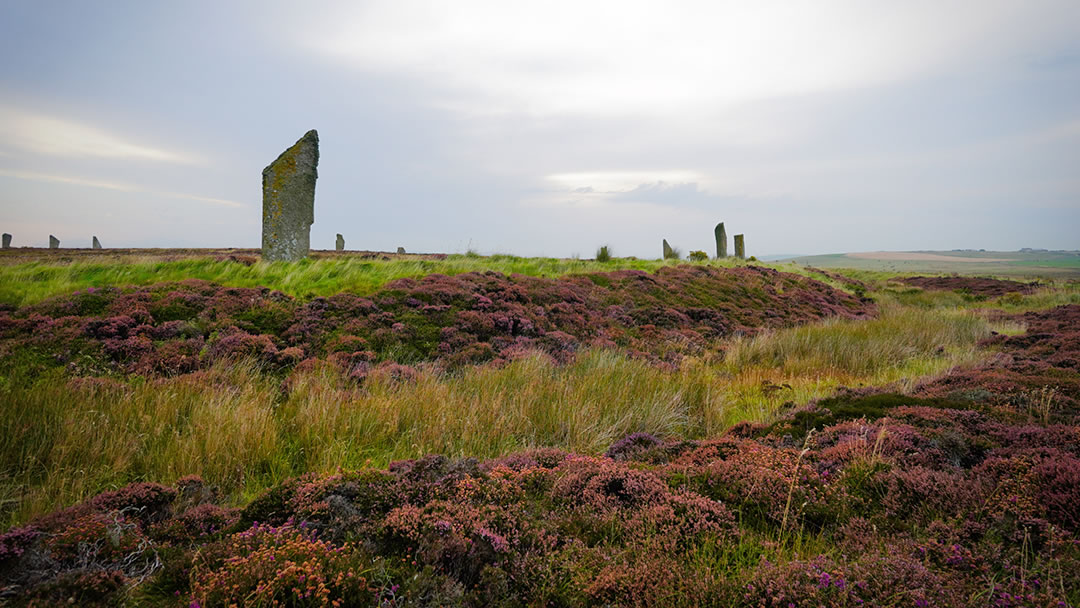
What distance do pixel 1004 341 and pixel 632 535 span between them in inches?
460

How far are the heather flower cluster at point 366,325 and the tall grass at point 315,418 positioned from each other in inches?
31.7

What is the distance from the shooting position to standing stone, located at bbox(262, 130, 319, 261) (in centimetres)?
1404

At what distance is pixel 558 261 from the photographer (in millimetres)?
18906

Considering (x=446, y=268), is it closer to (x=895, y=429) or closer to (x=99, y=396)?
(x=99, y=396)

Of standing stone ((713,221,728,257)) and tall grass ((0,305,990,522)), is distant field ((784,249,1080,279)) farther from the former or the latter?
tall grass ((0,305,990,522))

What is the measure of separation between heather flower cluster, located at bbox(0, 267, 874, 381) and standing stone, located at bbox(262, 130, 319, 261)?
4.77 m

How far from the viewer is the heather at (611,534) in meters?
2.16

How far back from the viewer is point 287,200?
14180mm

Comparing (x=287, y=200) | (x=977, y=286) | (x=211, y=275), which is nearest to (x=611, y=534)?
(x=211, y=275)

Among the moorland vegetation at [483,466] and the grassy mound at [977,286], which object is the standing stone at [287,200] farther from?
the grassy mound at [977,286]

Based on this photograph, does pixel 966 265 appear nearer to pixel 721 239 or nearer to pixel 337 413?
pixel 721 239

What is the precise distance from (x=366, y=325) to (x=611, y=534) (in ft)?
22.9

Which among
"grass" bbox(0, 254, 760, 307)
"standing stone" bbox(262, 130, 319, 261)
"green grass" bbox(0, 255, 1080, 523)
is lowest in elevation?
"green grass" bbox(0, 255, 1080, 523)

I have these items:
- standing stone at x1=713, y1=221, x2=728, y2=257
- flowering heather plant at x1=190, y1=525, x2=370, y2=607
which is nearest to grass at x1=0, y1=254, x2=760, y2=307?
flowering heather plant at x1=190, y1=525, x2=370, y2=607
